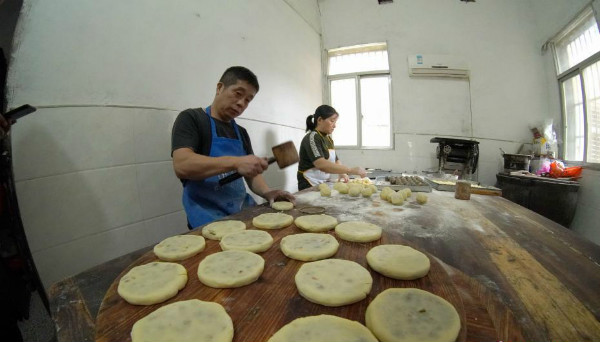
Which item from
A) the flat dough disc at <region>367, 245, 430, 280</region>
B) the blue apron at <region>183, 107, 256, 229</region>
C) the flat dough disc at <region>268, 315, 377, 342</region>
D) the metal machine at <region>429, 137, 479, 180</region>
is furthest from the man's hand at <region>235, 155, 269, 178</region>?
the metal machine at <region>429, 137, 479, 180</region>

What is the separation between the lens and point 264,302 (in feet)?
2.14

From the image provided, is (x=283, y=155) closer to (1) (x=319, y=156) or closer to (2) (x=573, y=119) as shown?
(1) (x=319, y=156)

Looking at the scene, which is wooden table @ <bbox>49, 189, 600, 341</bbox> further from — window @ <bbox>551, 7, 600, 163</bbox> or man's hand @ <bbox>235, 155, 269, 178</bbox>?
window @ <bbox>551, 7, 600, 163</bbox>

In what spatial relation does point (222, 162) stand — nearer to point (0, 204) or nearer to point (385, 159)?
point (0, 204)

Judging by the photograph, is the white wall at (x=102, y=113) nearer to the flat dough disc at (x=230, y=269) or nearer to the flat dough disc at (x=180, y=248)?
the flat dough disc at (x=180, y=248)

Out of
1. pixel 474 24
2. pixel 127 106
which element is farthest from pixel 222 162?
pixel 474 24

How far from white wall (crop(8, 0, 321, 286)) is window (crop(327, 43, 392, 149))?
363 centimetres

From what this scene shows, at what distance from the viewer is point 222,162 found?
4.88 feet

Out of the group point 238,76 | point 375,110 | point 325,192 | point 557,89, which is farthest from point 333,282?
point 557,89

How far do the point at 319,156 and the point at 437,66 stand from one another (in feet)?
12.2

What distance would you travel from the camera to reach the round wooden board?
557mm

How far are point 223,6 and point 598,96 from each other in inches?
223

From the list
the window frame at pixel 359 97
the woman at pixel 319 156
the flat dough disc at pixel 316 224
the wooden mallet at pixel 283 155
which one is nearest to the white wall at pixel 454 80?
the window frame at pixel 359 97

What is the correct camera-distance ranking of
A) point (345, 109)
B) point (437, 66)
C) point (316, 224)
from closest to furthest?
point (316, 224), point (437, 66), point (345, 109)
